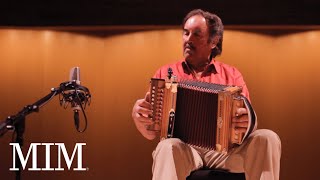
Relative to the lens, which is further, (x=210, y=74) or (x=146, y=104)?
(x=210, y=74)

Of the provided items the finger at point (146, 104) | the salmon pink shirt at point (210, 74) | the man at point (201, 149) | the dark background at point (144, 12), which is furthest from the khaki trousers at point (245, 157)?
the dark background at point (144, 12)

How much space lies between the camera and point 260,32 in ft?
14.1

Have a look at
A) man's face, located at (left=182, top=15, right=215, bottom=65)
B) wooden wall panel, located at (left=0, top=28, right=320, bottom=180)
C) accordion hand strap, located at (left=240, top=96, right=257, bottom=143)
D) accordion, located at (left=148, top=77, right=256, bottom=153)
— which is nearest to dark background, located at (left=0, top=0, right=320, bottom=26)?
wooden wall panel, located at (left=0, top=28, right=320, bottom=180)

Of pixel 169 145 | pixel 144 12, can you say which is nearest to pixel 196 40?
pixel 169 145

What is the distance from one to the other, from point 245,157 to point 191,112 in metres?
0.37

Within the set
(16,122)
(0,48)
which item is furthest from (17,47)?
(16,122)

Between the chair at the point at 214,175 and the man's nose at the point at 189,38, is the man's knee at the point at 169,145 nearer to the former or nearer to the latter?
the chair at the point at 214,175

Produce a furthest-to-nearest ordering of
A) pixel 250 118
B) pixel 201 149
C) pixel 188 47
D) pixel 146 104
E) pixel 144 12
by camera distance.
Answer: pixel 144 12 → pixel 188 47 → pixel 201 149 → pixel 146 104 → pixel 250 118

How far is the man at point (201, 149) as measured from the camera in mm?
2623

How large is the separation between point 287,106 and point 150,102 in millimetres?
1843

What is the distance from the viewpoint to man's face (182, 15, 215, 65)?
324 cm

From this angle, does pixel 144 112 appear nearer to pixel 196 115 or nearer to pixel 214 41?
pixel 196 115

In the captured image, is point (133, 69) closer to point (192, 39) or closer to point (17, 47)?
point (17, 47)

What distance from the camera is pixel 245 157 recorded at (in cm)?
272
